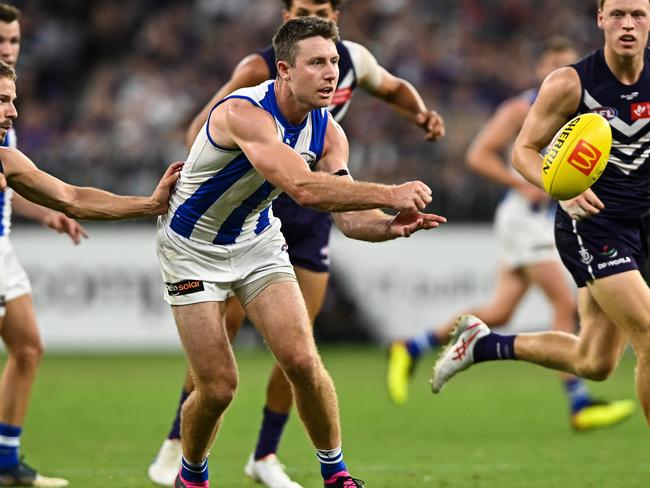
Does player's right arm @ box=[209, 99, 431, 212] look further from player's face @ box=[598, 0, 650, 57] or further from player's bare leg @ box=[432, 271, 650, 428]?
player's face @ box=[598, 0, 650, 57]

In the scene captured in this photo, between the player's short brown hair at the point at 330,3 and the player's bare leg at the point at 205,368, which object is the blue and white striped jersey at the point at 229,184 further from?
the player's short brown hair at the point at 330,3

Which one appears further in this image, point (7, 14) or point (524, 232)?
point (524, 232)

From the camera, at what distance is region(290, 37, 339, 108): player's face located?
5.36 m

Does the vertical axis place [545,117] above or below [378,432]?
above

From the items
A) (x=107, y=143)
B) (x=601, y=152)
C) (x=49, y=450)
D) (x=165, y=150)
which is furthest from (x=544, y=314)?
(x=601, y=152)

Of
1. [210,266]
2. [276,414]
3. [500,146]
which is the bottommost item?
[276,414]

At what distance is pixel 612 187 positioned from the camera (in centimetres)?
637

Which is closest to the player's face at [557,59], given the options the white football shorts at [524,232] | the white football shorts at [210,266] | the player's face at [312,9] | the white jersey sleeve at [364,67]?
the white football shorts at [524,232]

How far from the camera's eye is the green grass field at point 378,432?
22.6 feet

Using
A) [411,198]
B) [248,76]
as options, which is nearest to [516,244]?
[248,76]

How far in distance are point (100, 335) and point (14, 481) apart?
7.06 m

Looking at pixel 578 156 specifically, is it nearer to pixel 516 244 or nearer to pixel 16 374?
pixel 16 374

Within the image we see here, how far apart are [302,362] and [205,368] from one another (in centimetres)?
46

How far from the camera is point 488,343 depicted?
7.28 m
